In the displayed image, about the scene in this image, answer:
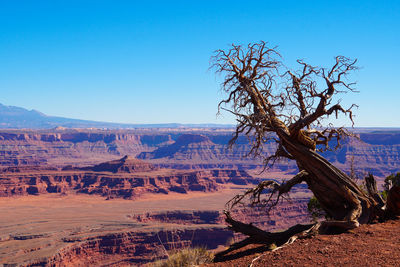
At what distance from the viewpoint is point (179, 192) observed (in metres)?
108

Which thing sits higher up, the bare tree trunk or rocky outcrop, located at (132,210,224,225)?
the bare tree trunk

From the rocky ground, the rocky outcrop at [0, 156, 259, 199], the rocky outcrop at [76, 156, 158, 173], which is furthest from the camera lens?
the rocky outcrop at [76, 156, 158, 173]

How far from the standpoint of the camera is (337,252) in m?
7.11

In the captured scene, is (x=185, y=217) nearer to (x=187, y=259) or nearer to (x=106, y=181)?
(x=106, y=181)

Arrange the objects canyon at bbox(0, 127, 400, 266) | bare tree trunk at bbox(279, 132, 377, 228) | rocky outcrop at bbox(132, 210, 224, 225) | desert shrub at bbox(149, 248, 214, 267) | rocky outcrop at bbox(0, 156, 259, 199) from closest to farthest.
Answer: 1. desert shrub at bbox(149, 248, 214, 267)
2. bare tree trunk at bbox(279, 132, 377, 228)
3. canyon at bbox(0, 127, 400, 266)
4. rocky outcrop at bbox(132, 210, 224, 225)
5. rocky outcrop at bbox(0, 156, 259, 199)

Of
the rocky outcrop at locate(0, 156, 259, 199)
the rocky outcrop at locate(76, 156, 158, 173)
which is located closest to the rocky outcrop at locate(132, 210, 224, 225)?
the rocky outcrop at locate(0, 156, 259, 199)

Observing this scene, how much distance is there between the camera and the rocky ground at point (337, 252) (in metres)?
6.66

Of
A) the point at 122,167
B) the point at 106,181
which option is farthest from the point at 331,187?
the point at 122,167

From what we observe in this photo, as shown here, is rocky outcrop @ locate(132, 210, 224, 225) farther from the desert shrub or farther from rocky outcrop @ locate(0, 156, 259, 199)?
the desert shrub

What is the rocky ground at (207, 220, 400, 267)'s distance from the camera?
262 inches

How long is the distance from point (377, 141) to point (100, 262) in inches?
5667

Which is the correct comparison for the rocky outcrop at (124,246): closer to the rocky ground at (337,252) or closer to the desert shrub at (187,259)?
the desert shrub at (187,259)

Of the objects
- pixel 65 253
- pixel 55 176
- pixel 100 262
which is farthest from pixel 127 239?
pixel 55 176

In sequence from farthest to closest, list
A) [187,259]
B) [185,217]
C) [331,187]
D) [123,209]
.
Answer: [123,209] → [185,217] → [331,187] → [187,259]
